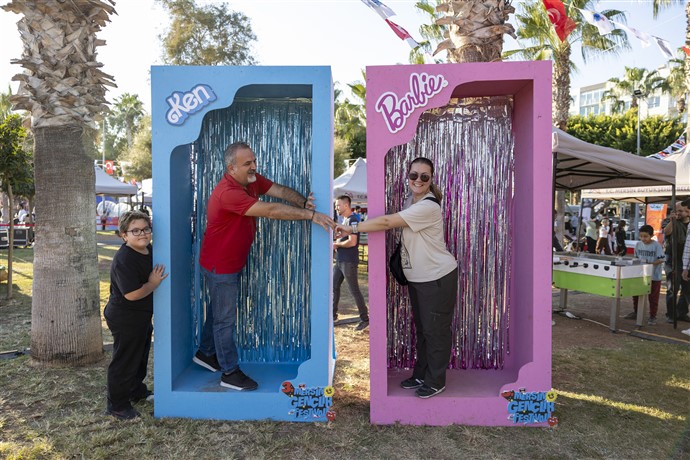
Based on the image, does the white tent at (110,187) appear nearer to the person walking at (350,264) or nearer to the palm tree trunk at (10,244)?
the palm tree trunk at (10,244)

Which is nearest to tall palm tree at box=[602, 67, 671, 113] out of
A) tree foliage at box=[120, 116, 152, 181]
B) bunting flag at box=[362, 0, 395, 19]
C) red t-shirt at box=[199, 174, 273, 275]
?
tree foliage at box=[120, 116, 152, 181]

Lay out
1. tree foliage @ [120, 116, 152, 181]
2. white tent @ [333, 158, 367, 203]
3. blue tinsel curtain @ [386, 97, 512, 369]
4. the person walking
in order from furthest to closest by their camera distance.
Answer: tree foliage @ [120, 116, 152, 181]
white tent @ [333, 158, 367, 203]
the person walking
blue tinsel curtain @ [386, 97, 512, 369]

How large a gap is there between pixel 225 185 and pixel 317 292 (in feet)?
3.26

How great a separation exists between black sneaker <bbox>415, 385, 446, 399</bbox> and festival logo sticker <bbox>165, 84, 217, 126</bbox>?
2498 millimetres

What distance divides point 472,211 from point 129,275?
2.73m

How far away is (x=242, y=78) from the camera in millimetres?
3377

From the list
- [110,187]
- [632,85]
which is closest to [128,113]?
[110,187]

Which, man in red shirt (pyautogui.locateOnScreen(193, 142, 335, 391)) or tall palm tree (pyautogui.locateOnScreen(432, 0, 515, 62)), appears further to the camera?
tall palm tree (pyautogui.locateOnScreen(432, 0, 515, 62))

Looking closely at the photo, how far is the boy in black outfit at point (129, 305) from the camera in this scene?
334cm

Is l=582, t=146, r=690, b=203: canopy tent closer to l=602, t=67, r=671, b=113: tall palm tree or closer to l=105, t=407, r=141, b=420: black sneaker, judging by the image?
l=105, t=407, r=141, b=420: black sneaker

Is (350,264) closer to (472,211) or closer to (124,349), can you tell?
(472,211)

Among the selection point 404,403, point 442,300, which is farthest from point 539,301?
point 404,403

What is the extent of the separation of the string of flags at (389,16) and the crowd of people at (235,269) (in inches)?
140

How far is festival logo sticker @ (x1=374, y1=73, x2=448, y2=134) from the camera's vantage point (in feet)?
11.1
